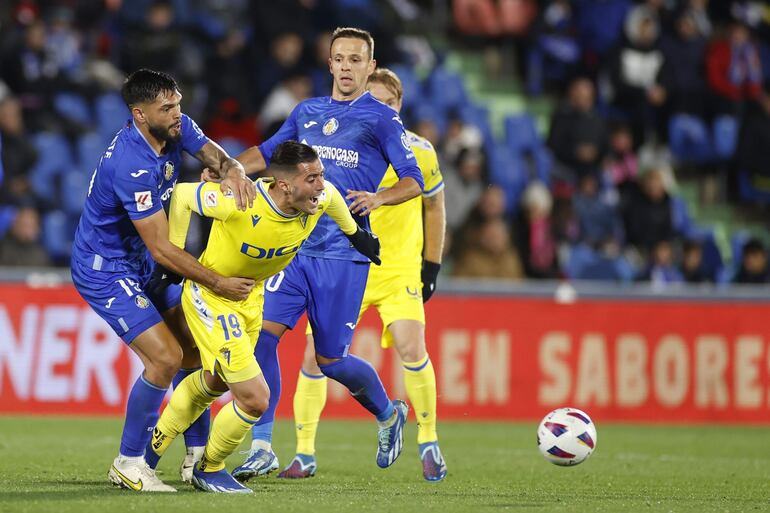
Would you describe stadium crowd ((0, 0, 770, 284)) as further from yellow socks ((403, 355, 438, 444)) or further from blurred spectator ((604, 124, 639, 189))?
yellow socks ((403, 355, 438, 444))

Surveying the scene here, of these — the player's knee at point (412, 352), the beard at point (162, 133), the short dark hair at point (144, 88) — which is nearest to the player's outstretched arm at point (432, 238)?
the player's knee at point (412, 352)

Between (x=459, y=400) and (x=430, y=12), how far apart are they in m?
7.44

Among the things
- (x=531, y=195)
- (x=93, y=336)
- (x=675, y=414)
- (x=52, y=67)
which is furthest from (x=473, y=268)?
(x=52, y=67)

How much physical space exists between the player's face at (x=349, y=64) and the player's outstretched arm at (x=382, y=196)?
69 cm

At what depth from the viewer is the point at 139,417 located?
7543 mm

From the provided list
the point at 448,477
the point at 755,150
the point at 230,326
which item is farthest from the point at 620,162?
the point at 230,326

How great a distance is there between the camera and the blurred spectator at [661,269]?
15.6 metres

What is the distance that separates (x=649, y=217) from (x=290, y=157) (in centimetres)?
976

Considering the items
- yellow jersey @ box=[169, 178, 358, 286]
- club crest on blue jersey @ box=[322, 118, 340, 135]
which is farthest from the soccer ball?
club crest on blue jersey @ box=[322, 118, 340, 135]

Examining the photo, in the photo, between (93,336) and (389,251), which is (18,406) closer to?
(93,336)

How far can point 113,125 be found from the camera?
15250 millimetres

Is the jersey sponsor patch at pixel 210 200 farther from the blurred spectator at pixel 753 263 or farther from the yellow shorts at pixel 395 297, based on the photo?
the blurred spectator at pixel 753 263

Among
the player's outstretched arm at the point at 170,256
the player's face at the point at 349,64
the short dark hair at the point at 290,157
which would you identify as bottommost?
the player's outstretched arm at the point at 170,256

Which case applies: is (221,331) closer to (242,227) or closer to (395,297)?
(242,227)
